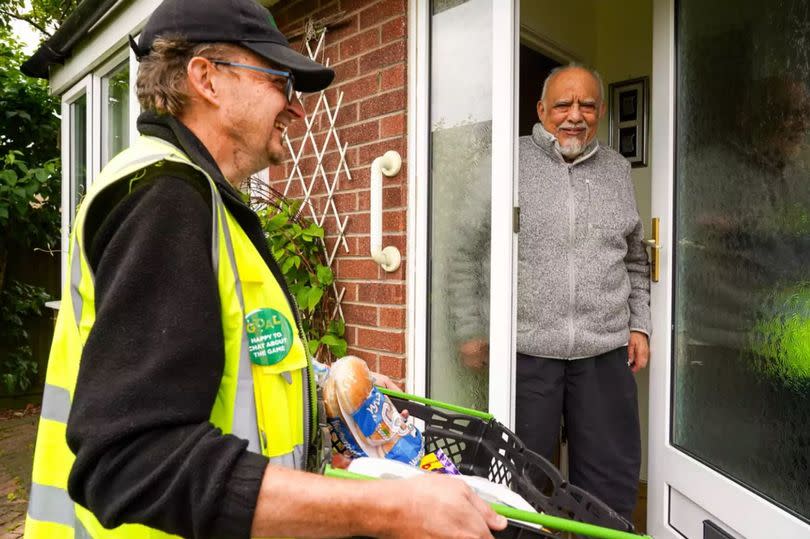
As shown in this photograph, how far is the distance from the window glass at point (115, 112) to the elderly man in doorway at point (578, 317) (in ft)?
11.2

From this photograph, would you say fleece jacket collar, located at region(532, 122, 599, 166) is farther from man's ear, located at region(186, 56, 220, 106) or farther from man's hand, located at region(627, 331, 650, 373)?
man's ear, located at region(186, 56, 220, 106)

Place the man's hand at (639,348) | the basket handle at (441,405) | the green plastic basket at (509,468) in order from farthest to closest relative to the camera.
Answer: the man's hand at (639,348) → the basket handle at (441,405) → the green plastic basket at (509,468)

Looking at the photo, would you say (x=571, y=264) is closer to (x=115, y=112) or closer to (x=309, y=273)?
(x=309, y=273)

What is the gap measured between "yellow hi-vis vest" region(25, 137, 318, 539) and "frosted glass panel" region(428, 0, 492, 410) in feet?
4.38

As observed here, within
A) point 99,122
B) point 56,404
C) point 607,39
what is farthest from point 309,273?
point 99,122

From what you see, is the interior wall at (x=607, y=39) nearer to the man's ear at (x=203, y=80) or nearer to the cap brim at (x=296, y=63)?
the cap brim at (x=296, y=63)

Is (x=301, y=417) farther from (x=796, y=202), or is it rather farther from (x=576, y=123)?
(x=576, y=123)

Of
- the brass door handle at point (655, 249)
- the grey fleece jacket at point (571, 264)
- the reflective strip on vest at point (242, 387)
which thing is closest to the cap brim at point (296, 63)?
the reflective strip on vest at point (242, 387)

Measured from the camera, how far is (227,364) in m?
0.96

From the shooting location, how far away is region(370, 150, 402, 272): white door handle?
2.58 m

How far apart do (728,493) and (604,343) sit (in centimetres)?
62

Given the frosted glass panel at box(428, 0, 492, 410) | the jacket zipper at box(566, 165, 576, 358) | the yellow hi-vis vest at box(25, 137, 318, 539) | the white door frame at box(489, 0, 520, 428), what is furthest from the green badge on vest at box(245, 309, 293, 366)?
the jacket zipper at box(566, 165, 576, 358)

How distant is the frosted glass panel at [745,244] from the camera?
179 cm

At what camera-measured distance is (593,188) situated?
2420 mm
